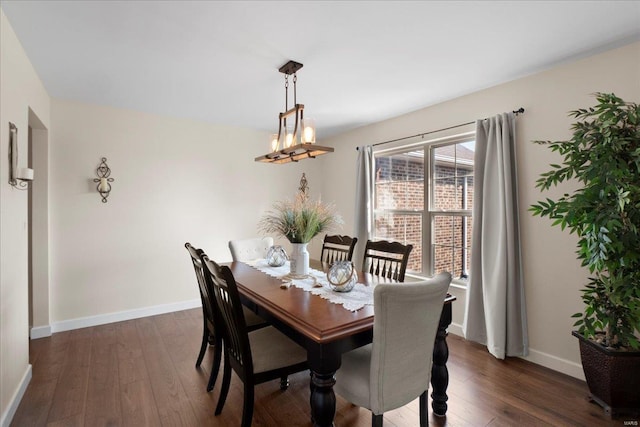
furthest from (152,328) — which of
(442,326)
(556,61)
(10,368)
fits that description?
(556,61)

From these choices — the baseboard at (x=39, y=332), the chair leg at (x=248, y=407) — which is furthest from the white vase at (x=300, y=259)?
the baseboard at (x=39, y=332)

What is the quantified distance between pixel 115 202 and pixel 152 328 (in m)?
1.52

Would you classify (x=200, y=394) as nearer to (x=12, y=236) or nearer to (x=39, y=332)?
(x=12, y=236)

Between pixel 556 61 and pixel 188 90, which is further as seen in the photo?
pixel 188 90

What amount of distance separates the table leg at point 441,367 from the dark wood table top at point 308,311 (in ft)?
0.45

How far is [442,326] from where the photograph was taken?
1.90m

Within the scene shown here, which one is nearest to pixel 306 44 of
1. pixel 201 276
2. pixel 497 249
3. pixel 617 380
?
pixel 201 276

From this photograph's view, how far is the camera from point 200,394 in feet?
7.47

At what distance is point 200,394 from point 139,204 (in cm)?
250

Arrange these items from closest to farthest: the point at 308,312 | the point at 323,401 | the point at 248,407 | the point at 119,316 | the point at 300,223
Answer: the point at 323,401 < the point at 308,312 < the point at 248,407 < the point at 300,223 < the point at 119,316

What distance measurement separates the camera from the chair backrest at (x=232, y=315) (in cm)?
164

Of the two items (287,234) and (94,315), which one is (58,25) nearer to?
(287,234)

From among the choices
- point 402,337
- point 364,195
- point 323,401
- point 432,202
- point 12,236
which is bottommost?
point 323,401

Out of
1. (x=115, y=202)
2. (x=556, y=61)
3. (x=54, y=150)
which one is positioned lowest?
(x=115, y=202)
